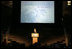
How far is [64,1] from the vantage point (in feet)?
9.63

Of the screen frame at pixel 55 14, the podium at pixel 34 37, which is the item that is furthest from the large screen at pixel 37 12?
the podium at pixel 34 37

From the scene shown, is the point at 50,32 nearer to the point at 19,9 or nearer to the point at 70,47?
the point at 70,47

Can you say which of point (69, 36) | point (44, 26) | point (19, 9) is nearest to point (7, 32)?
point (19, 9)

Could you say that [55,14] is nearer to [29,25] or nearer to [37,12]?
[37,12]

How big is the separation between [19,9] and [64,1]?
1098mm

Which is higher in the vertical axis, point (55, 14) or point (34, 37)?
point (55, 14)

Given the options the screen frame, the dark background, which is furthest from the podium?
the screen frame

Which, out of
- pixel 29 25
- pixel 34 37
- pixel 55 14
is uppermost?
pixel 55 14

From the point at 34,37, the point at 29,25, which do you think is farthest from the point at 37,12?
the point at 34,37

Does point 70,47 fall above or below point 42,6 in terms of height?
Result: below

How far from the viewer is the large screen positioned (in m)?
2.84

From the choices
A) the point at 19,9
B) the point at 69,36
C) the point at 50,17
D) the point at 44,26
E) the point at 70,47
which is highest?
the point at 19,9

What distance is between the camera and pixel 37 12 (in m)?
2.85

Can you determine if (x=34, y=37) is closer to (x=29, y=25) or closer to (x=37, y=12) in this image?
(x=29, y=25)
